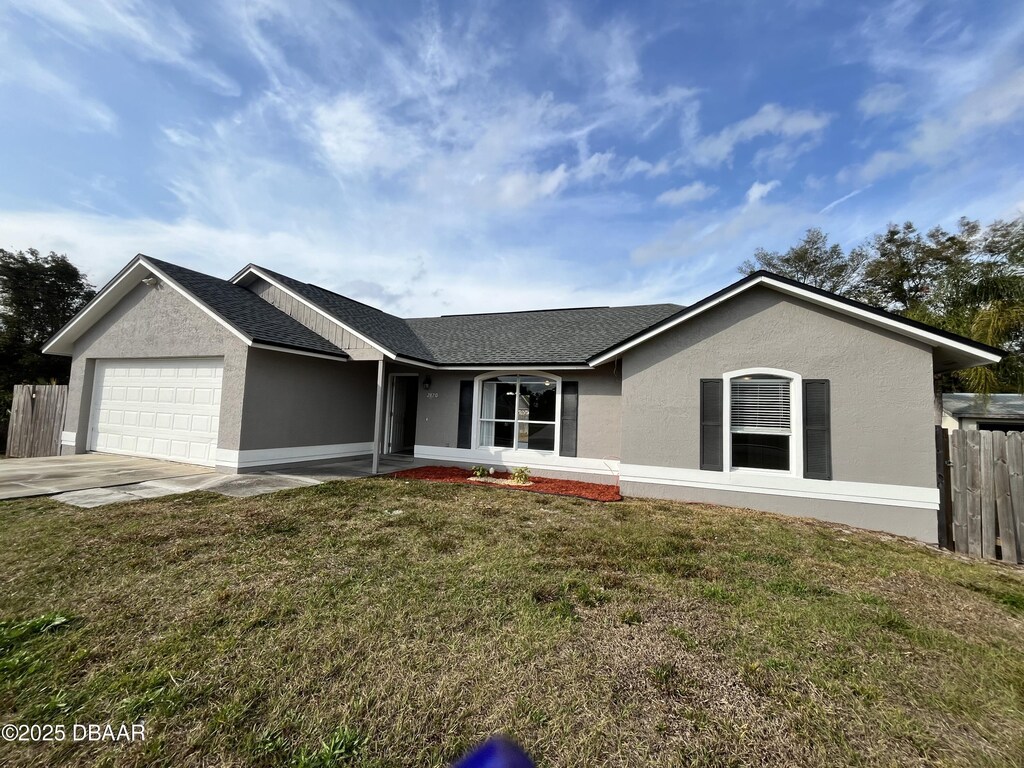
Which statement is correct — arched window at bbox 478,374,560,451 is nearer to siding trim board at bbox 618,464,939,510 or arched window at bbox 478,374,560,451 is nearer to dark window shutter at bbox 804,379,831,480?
siding trim board at bbox 618,464,939,510

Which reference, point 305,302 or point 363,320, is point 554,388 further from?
point 305,302

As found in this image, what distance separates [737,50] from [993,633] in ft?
35.0

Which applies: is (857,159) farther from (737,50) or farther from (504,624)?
(504,624)

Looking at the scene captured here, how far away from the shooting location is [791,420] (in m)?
7.60

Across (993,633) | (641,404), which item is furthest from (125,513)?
(993,633)

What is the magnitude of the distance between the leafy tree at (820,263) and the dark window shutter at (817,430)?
21024 millimetres

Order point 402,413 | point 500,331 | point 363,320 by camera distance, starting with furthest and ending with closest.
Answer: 1. point 402,413
2. point 500,331
3. point 363,320

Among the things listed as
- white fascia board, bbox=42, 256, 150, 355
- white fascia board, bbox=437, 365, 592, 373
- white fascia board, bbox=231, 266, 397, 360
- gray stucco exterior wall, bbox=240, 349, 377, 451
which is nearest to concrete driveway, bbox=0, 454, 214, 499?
gray stucco exterior wall, bbox=240, 349, 377, 451

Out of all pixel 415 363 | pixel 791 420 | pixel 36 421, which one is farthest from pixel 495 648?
pixel 36 421

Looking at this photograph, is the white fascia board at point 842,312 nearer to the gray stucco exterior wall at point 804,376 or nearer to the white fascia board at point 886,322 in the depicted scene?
the white fascia board at point 886,322

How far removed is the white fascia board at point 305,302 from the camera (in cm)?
1060

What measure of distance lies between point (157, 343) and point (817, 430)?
15.6m

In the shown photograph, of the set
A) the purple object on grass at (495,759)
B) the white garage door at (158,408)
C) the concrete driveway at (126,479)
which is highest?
the white garage door at (158,408)

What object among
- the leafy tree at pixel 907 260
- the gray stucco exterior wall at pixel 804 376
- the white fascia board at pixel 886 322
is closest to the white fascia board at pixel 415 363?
the gray stucco exterior wall at pixel 804 376
